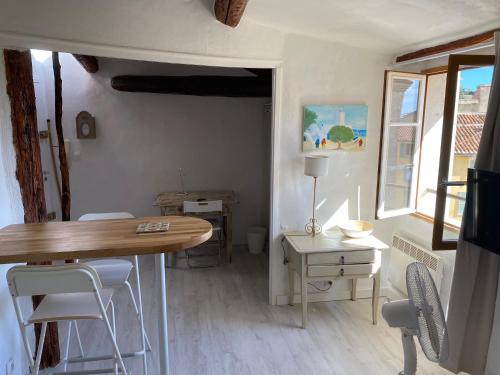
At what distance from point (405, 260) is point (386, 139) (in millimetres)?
1183

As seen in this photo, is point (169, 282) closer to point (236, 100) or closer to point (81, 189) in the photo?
point (81, 189)

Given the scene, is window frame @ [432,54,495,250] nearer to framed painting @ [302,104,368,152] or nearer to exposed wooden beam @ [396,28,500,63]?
exposed wooden beam @ [396,28,500,63]

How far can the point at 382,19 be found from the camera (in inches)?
91.4

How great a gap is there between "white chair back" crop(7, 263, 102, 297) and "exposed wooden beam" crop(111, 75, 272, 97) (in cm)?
323

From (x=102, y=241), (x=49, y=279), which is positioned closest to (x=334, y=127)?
(x=102, y=241)

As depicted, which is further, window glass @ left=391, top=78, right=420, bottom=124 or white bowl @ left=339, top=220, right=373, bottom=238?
window glass @ left=391, top=78, right=420, bottom=124

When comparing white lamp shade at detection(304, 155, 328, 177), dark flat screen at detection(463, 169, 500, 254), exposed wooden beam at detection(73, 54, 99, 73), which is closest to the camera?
dark flat screen at detection(463, 169, 500, 254)

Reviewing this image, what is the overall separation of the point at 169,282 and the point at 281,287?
4.25 feet

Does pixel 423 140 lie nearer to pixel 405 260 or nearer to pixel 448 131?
pixel 448 131

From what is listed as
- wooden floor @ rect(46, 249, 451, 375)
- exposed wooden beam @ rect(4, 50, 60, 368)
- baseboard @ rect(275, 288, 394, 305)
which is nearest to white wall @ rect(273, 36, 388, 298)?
baseboard @ rect(275, 288, 394, 305)

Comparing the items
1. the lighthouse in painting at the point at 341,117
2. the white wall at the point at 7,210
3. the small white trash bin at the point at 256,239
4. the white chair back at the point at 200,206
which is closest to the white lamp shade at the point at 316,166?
the lighthouse in painting at the point at 341,117

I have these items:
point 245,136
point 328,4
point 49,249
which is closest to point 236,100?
point 245,136

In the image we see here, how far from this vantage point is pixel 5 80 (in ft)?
7.00

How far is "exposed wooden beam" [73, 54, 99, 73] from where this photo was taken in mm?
3803
